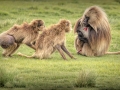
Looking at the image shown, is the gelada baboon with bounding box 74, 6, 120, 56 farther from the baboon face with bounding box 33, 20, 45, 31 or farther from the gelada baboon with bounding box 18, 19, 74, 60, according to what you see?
the baboon face with bounding box 33, 20, 45, 31

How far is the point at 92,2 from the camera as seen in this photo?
75.4ft

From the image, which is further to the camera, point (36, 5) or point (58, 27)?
point (36, 5)

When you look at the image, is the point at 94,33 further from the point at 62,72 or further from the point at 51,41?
the point at 62,72

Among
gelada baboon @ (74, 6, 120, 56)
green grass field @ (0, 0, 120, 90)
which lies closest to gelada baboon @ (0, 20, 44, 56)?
green grass field @ (0, 0, 120, 90)

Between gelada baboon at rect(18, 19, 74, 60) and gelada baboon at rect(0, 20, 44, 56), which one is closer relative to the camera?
gelada baboon at rect(18, 19, 74, 60)

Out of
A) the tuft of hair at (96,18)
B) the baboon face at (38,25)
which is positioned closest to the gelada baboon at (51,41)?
the baboon face at (38,25)

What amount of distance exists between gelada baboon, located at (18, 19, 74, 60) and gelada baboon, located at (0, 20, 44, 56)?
0.21 m

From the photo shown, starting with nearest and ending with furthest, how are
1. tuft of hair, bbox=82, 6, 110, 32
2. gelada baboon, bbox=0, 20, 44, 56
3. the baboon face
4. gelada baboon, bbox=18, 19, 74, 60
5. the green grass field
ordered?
1. the green grass field
2. gelada baboon, bbox=18, 19, 74, 60
3. gelada baboon, bbox=0, 20, 44, 56
4. the baboon face
5. tuft of hair, bbox=82, 6, 110, 32

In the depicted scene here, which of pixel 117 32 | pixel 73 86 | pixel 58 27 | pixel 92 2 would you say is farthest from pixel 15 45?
pixel 92 2

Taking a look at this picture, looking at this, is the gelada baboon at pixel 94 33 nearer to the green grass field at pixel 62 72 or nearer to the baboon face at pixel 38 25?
the green grass field at pixel 62 72

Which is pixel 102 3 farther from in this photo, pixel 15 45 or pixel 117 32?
pixel 15 45

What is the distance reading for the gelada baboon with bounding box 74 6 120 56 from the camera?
486 inches

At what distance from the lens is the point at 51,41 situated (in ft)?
37.9

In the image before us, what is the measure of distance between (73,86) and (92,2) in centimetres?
1463
